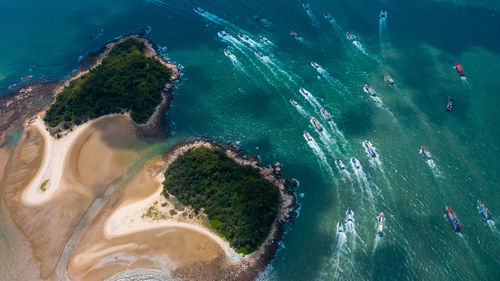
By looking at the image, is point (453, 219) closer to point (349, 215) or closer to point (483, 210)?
point (483, 210)

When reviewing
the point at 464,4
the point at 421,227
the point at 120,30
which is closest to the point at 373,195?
the point at 421,227

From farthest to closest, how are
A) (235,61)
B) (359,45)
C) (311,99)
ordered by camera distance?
(359,45) → (235,61) → (311,99)

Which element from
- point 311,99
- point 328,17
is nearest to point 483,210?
point 311,99

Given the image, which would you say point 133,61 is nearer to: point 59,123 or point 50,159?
point 59,123

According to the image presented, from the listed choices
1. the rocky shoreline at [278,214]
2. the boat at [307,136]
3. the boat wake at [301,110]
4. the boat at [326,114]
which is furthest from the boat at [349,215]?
the boat wake at [301,110]

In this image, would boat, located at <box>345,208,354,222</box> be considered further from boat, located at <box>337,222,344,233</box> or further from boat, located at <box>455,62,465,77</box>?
boat, located at <box>455,62,465,77</box>

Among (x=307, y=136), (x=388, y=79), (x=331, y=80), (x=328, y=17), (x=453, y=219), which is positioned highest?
(x=328, y=17)
